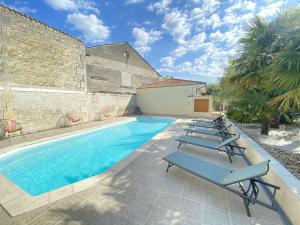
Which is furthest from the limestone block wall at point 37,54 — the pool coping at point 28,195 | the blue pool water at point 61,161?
the pool coping at point 28,195

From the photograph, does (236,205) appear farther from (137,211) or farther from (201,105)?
(201,105)

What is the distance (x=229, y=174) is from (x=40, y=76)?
409 inches

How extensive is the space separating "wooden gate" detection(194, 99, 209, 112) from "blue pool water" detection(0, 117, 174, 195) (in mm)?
9449

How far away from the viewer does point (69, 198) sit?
8.93 feet

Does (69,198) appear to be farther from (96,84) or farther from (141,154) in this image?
(96,84)

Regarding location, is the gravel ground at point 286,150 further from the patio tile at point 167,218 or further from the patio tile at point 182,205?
the patio tile at point 167,218

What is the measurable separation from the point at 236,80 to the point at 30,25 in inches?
444

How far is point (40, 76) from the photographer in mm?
8758

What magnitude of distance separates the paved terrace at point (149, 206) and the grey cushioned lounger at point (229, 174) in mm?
256

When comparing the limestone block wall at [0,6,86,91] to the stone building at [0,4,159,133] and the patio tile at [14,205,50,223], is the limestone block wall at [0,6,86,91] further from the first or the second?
the patio tile at [14,205,50,223]

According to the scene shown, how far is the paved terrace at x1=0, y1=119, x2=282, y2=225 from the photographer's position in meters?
2.22

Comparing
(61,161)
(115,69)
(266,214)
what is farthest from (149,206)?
(115,69)

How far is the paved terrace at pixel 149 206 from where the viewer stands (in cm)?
222

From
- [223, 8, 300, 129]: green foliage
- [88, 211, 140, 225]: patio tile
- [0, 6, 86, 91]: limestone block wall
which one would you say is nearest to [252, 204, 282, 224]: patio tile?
[88, 211, 140, 225]: patio tile
